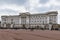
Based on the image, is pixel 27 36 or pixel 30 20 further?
pixel 30 20

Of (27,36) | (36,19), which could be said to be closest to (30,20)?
(36,19)

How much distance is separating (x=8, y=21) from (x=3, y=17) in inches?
170

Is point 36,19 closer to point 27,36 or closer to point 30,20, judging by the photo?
point 30,20

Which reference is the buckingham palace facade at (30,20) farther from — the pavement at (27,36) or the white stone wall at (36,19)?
the pavement at (27,36)

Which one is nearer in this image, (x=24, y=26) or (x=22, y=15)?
(x=24, y=26)

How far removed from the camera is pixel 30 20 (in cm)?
9362

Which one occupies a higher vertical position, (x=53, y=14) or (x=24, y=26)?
(x=53, y=14)

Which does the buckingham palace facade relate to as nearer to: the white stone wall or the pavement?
the white stone wall

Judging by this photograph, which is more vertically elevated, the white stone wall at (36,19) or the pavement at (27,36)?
the white stone wall at (36,19)

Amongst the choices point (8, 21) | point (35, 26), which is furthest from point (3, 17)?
point (35, 26)

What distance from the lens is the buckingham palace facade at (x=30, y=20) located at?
87219 millimetres

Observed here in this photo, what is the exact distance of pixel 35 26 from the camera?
86.6m

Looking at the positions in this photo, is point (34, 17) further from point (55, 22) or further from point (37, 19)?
point (55, 22)

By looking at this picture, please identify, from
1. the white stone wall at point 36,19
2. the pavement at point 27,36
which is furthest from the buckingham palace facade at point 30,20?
the pavement at point 27,36
